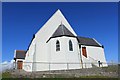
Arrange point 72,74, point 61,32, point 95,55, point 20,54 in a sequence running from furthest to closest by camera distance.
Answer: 1. point 20,54
2. point 95,55
3. point 61,32
4. point 72,74

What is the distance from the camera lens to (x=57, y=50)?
1978 centimetres

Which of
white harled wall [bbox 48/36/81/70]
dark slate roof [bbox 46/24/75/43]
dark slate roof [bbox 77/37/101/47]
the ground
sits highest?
dark slate roof [bbox 46/24/75/43]

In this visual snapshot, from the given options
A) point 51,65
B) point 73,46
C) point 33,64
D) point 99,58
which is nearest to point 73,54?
point 73,46

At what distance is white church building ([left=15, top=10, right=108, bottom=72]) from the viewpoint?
19.3m

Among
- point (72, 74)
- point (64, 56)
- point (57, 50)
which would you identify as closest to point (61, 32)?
point (57, 50)

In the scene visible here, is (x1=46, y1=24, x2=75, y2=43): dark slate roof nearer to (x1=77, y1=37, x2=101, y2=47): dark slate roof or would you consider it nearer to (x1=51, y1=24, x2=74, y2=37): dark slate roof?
(x1=51, y1=24, x2=74, y2=37): dark slate roof

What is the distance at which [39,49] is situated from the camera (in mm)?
20609

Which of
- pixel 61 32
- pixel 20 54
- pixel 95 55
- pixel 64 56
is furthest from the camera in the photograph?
pixel 20 54

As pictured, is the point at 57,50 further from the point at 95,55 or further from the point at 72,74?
the point at 95,55

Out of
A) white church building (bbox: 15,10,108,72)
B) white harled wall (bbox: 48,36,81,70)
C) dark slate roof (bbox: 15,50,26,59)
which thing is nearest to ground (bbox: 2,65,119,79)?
white harled wall (bbox: 48,36,81,70)

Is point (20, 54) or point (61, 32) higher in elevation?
point (61, 32)

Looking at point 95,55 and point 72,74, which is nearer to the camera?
point 72,74

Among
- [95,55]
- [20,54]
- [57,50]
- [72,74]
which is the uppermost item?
[57,50]

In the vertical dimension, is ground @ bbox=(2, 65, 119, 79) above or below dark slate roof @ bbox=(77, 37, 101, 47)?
below
